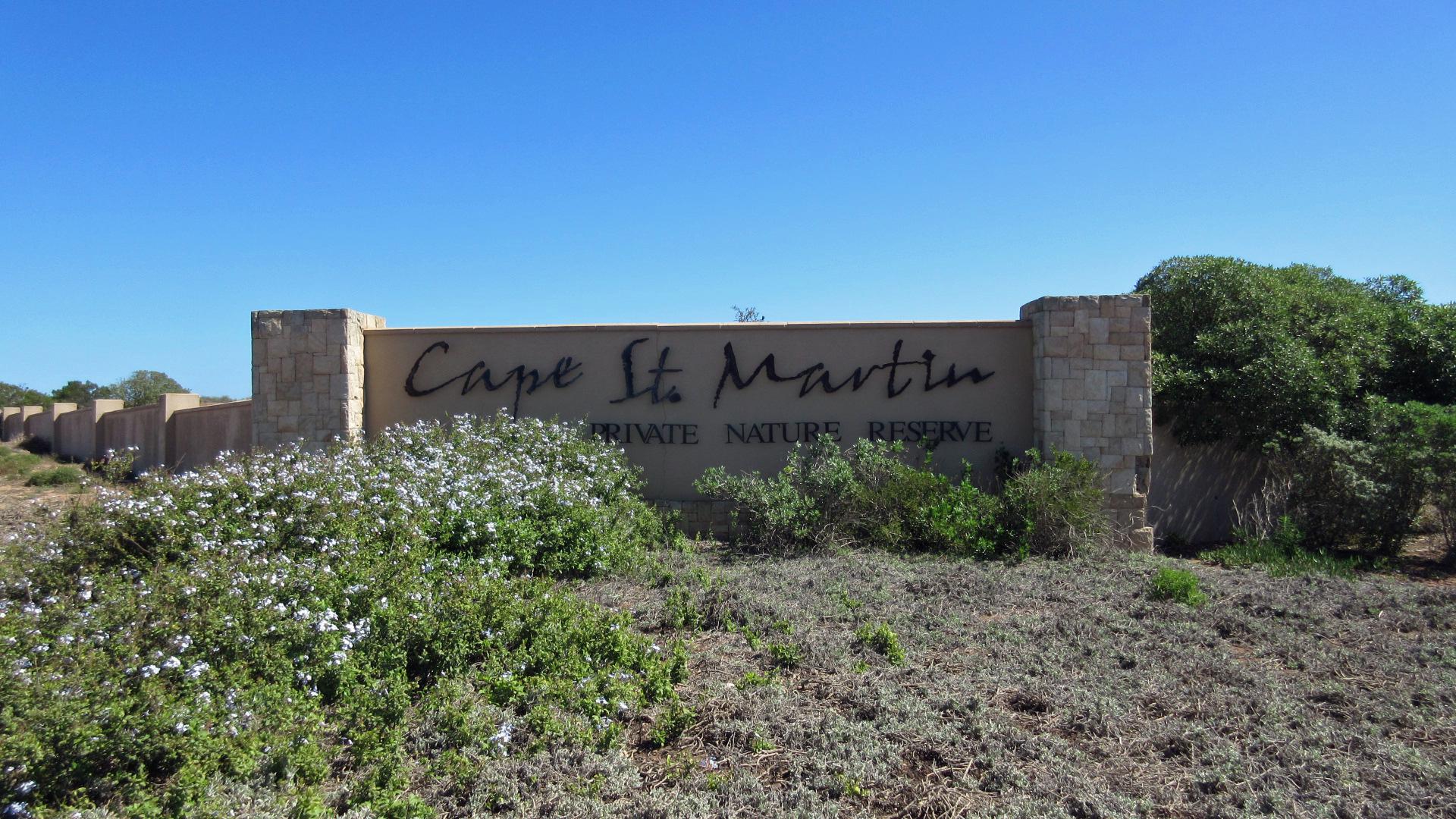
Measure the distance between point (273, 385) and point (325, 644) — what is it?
7.03 m

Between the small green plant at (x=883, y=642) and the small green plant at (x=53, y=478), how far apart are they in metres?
18.4

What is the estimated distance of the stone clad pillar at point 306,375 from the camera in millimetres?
10219

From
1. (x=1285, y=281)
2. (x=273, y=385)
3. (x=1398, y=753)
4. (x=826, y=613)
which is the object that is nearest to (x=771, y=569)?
(x=826, y=613)

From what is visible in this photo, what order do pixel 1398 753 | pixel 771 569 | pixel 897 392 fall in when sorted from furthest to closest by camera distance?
pixel 897 392 < pixel 771 569 < pixel 1398 753

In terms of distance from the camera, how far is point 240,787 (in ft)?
11.6

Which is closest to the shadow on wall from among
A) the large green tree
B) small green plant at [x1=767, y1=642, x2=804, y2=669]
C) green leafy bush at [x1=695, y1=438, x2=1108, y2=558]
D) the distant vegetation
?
the large green tree

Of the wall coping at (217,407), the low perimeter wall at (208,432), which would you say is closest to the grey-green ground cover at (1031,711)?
the low perimeter wall at (208,432)

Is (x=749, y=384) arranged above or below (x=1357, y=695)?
above

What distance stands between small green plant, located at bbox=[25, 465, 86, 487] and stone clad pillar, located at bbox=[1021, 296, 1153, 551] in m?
18.5

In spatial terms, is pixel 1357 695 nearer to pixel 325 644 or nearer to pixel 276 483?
pixel 325 644

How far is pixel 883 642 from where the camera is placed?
5371 millimetres

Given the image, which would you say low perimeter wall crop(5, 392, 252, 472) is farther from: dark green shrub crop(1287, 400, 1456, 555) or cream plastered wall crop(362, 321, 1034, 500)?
dark green shrub crop(1287, 400, 1456, 555)

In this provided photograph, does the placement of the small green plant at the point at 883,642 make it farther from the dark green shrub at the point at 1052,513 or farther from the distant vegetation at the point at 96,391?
the distant vegetation at the point at 96,391

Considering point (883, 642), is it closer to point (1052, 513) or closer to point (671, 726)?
point (671, 726)
